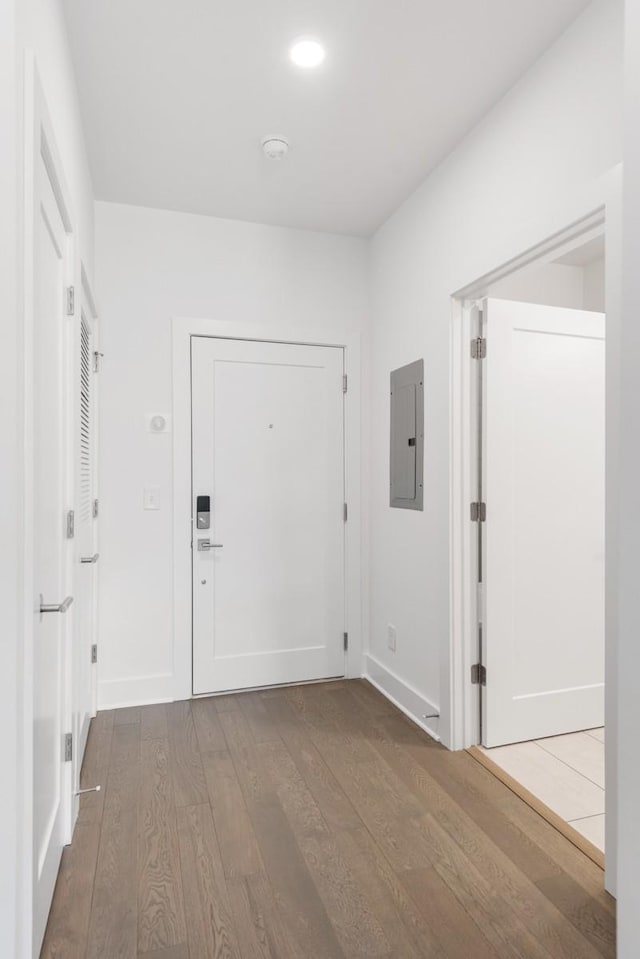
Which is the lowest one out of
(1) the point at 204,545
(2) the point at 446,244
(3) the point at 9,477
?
(1) the point at 204,545

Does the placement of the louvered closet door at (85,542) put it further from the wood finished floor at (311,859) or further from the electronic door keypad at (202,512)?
the electronic door keypad at (202,512)

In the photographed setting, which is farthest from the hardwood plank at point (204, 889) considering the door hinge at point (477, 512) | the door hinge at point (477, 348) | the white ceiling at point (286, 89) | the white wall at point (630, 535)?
the white ceiling at point (286, 89)

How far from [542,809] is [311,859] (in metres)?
0.88

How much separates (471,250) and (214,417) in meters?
1.57

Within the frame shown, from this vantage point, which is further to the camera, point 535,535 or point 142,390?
point 142,390

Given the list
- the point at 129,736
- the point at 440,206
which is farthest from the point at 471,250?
the point at 129,736

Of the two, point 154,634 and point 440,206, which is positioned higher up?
point 440,206

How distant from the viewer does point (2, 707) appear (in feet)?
3.56

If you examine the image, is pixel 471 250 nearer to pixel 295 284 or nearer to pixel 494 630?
pixel 295 284

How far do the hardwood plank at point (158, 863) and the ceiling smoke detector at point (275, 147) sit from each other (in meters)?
2.66

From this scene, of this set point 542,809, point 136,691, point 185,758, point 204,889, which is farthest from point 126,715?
point 542,809

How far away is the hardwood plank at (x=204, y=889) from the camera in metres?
1.48

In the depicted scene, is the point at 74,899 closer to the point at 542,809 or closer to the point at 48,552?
the point at 48,552

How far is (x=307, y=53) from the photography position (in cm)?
193
